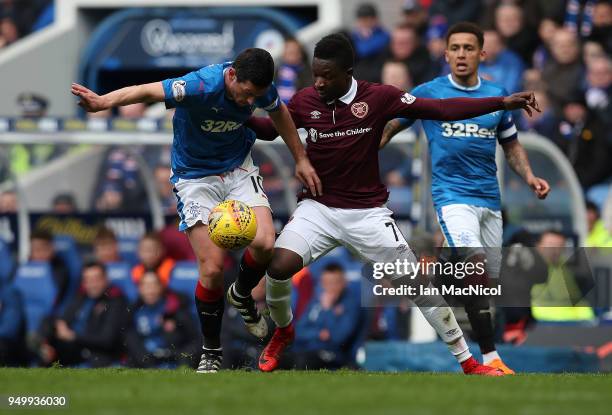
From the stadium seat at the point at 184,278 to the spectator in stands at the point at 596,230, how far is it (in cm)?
421

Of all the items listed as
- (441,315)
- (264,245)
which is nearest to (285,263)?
(264,245)

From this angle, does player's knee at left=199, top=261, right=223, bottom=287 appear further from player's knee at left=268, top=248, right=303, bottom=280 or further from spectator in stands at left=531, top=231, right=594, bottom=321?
spectator in stands at left=531, top=231, right=594, bottom=321

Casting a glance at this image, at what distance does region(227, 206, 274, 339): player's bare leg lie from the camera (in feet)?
32.2

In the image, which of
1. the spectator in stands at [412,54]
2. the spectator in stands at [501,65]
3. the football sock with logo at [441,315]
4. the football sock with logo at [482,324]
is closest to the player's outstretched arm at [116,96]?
the football sock with logo at [441,315]

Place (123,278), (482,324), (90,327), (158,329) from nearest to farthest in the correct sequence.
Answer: (482,324)
(158,329)
(90,327)
(123,278)

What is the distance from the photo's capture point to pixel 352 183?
32.6ft

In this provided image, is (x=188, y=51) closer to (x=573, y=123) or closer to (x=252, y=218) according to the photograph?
(x=573, y=123)

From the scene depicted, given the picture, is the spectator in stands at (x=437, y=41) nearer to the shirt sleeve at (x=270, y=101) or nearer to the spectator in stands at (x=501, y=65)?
the spectator in stands at (x=501, y=65)

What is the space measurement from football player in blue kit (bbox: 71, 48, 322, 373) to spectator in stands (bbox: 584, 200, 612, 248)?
19.0ft

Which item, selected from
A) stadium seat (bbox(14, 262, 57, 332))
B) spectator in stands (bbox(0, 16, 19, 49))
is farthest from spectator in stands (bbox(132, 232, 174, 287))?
spectator in stands (bbox(0, 16, 19, 49))

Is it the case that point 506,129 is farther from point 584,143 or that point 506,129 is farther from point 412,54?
point 412,54

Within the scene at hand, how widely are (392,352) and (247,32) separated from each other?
349 inches

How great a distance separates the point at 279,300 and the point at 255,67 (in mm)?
1749

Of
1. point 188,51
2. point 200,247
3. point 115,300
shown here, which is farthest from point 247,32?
point 200,247
